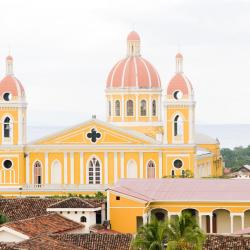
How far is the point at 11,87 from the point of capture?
313 feet

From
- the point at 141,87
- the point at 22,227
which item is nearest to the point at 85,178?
the point at 141,87

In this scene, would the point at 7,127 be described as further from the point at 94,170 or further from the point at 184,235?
the point at 184,235

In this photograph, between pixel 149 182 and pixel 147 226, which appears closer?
pixel 147 226

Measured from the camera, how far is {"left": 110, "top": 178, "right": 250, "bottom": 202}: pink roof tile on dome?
75500 millimetres

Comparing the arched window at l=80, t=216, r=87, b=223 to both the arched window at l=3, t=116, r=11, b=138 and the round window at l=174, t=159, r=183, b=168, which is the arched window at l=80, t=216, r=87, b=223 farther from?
the arched window at l=3, t=116, r=11, b=138

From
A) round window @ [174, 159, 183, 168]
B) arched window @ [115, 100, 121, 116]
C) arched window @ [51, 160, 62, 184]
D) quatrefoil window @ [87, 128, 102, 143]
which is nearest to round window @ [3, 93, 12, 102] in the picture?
arched window @ [51, 160, 62, 184]

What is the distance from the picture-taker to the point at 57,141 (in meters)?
94.5

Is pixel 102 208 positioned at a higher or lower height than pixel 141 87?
lower

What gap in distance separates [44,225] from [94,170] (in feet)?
101

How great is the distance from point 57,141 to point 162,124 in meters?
7.43

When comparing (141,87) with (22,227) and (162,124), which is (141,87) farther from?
(22,227)

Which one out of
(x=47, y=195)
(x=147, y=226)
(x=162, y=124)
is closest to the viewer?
(x=147, y=226)

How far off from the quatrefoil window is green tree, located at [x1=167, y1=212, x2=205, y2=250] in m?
42.6

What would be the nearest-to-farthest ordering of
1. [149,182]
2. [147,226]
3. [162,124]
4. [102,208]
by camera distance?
[147,226]
[102,208]
[149,182]
[162,124]
